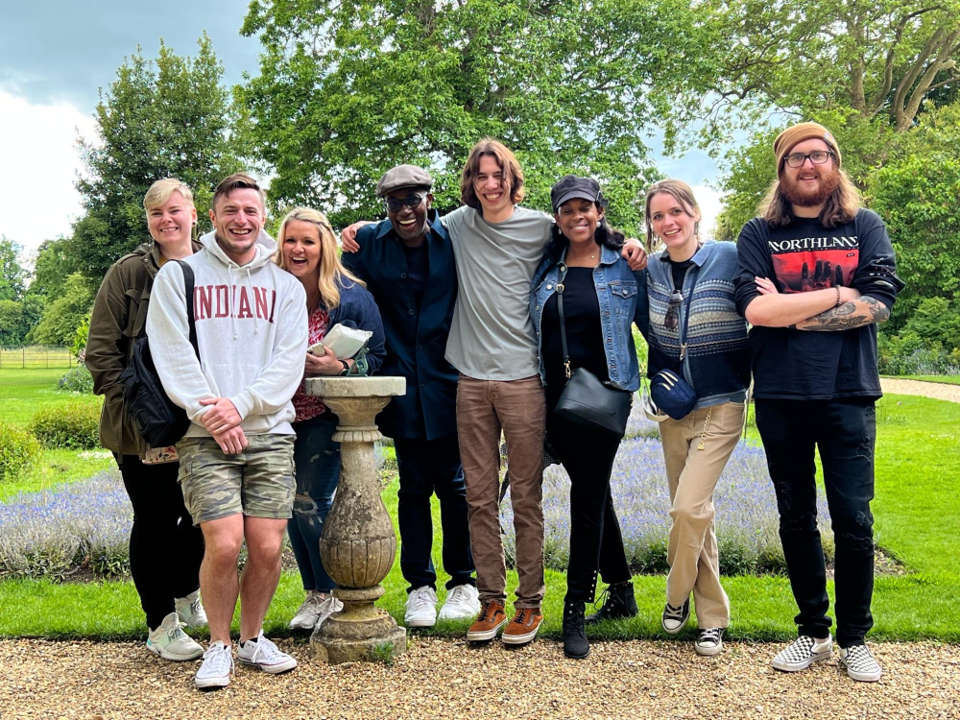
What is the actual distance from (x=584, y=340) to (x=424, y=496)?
1.34 m

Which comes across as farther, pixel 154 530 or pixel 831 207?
pixel 154 530

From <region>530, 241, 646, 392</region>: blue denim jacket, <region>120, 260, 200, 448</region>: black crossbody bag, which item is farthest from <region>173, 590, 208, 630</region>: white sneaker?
<region>530, 241, 646, 392</region>: blue denim jacket

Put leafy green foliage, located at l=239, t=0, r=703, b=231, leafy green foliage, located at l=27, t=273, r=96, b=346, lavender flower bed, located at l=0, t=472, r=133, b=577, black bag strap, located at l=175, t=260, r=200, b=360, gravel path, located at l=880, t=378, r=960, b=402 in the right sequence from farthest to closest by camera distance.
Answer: leafy green foliage, located at l=27, t=273, r=96, b=346 → leafy green foliage, located at l=239, t=0, r=703, b=231 → gravel path, located at l=880, t=378, r=960, b=402 → lavender flower bed, located at l=0, t=472, r=133, b=577 → black bag strap, located at l=175, t=260, r=200, b=360

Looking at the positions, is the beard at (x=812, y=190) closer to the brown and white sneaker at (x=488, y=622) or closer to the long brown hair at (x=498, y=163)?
the long brown hair at (x=498, y=163)

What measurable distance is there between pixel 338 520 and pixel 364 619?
52 cm

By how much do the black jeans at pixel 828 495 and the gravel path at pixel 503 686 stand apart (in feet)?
0.98

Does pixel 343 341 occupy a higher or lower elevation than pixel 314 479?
higher

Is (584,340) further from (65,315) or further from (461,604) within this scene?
(65,315)

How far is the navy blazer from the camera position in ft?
14.7

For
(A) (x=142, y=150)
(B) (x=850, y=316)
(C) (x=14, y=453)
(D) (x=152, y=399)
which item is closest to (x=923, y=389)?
(B) (x=850, y=316)

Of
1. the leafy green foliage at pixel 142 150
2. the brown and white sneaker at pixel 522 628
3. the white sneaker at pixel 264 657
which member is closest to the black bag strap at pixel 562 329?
the brown and white sneaker at pixel 522 628

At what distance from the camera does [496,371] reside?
13.7ft

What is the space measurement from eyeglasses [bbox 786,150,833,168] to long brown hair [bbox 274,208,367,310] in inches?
87.3

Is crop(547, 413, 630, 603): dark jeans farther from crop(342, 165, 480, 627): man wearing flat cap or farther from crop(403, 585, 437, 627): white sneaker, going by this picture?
crop(403, 585, 437, 627): white sneaker
